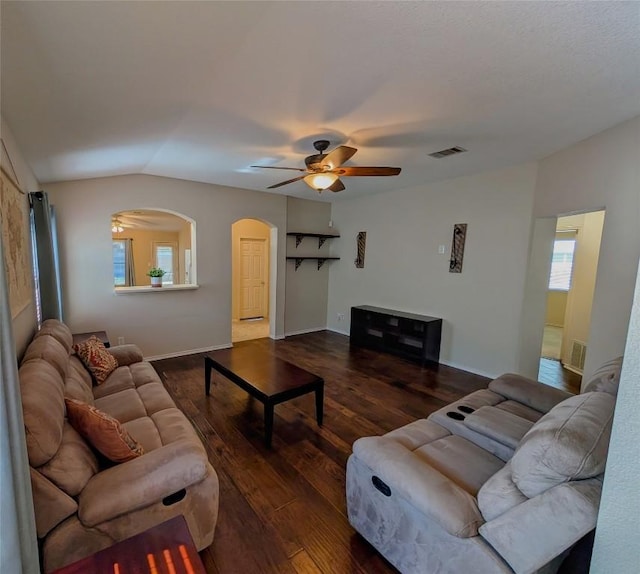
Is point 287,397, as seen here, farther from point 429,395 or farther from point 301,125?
point 301,125

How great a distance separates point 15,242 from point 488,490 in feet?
9.93

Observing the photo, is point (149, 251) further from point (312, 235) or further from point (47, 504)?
point (47, 504)

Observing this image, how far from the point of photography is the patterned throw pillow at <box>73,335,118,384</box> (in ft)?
8.88

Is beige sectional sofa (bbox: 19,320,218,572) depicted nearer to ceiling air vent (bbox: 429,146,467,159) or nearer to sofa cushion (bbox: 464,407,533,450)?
sofa cushion (bbox: 464,407,533,450)

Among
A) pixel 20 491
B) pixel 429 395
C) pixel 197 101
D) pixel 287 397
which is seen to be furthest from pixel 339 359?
pixel 20 491

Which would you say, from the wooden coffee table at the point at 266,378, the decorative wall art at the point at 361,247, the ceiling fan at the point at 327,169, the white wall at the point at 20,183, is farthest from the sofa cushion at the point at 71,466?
the decorative wall art at the point at 361,247

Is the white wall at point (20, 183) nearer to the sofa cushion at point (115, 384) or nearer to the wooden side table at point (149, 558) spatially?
the sofa cushion at point (115, 384)

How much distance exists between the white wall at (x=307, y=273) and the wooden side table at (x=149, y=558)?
4806 millimetres

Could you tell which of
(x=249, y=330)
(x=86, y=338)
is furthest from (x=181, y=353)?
(x=249, y=330)

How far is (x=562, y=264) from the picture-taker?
6.57m

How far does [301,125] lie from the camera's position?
2.52m

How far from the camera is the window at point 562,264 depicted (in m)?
6.39

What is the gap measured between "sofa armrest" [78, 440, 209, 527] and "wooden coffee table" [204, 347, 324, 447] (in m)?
0.94

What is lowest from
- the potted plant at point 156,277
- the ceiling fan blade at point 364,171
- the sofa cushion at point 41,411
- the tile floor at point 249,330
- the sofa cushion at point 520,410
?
the tile floor at point 249,330
